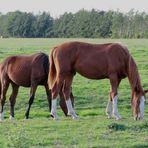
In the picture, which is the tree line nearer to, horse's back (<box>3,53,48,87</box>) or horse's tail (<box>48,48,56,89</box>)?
horse's back (<box>3,53,48,87</box>)

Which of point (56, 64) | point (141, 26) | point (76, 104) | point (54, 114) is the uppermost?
point (56, 64)

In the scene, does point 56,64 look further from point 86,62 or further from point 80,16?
point 80,16

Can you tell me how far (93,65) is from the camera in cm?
1245

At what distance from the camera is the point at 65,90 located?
12508 mm

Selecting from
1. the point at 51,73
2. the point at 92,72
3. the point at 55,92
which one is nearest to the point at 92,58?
the point at 92,72

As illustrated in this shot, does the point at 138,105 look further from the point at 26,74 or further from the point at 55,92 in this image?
the point at 26,74

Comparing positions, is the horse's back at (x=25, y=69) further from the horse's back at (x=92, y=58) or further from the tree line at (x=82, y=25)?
the tree line at (x=82, y=25)

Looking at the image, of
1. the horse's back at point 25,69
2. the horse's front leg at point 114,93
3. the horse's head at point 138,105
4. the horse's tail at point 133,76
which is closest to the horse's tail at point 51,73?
the horse's back at point 25,69

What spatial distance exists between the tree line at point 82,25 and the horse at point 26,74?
74.8 meters

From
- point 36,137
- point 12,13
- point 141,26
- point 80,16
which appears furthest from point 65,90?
point 12,13

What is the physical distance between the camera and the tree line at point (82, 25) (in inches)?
3661

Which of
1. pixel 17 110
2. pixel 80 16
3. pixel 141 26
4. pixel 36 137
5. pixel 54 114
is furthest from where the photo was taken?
pixel 80 16

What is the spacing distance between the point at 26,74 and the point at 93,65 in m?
2.40

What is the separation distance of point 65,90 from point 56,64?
2.33 ft
